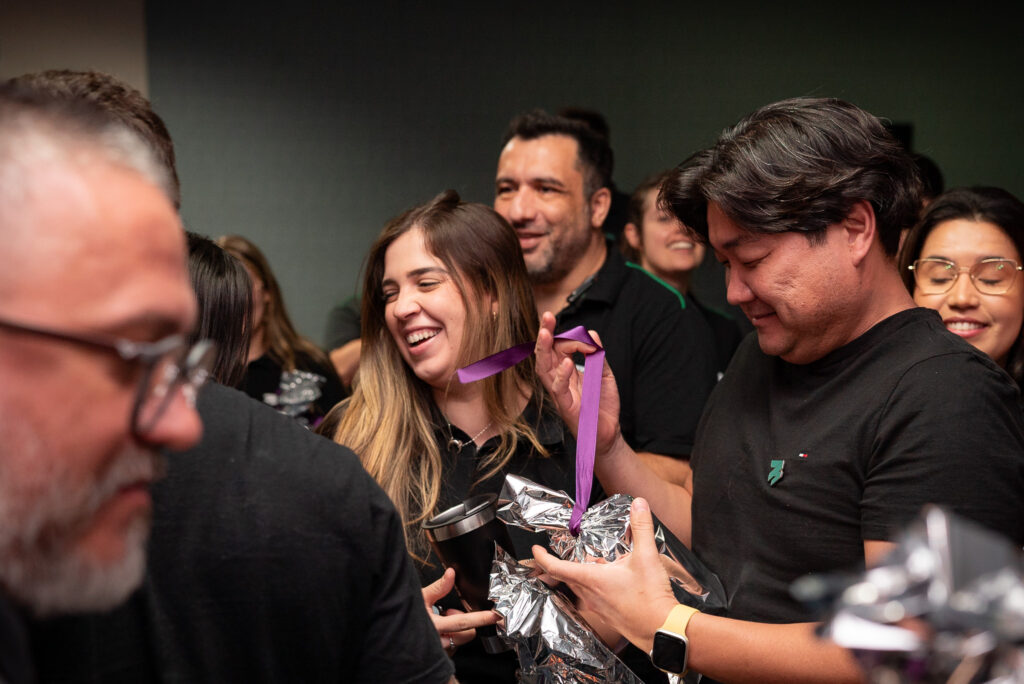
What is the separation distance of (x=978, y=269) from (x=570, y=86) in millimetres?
3042

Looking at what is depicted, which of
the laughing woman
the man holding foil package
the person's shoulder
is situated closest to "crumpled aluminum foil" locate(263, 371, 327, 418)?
the laughing woman

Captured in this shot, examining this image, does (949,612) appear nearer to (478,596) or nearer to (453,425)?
(478,596)

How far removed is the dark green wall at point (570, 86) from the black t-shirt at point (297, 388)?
65.7 inches

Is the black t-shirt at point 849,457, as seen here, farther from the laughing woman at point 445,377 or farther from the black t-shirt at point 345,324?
the black t-shirt at point 345,324

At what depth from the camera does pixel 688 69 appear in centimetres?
474

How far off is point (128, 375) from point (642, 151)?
4.27 m

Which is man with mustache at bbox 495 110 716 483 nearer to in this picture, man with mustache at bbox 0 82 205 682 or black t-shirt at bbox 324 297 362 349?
black t-shirt at bbox 324 297 362 349

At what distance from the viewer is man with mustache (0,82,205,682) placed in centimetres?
70

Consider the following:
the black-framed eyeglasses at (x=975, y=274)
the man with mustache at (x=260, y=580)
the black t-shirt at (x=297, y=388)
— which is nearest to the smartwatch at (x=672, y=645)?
the man with mustache at (x=260, y=580)

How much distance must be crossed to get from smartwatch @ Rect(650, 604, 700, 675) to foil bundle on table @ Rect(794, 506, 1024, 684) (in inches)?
30.5

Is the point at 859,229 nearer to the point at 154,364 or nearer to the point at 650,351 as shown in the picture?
the point at 650,351

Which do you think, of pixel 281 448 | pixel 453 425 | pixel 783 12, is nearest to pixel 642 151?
pixel 783 12

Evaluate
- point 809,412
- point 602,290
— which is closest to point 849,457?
point 809,412

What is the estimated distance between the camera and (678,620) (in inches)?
54.6
